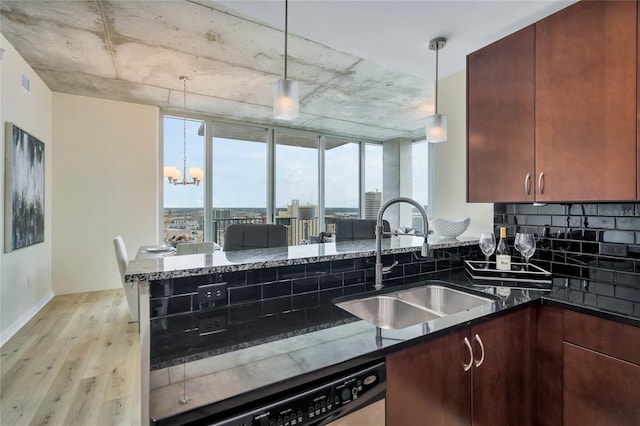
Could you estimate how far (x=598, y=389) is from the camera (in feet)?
3.95

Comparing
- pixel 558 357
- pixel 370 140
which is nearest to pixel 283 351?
pixel 558 357

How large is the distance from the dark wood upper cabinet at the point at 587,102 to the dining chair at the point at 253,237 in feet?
5.78

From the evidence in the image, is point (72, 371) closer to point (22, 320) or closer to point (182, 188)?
point (22, 320)

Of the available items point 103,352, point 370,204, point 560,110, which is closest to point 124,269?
point 103,352

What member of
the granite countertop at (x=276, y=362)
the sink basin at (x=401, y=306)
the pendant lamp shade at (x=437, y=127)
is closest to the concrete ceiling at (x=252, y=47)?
the pendant lamp shade at (x=437, y=127)

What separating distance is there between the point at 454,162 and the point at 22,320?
4.52 metres

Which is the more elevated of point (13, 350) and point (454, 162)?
point (454, 162)

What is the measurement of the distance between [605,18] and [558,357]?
151 centimetres

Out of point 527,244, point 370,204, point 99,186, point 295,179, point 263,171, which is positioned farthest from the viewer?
point 370,204

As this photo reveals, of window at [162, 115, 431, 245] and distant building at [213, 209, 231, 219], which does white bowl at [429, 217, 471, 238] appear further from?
distant building at [213, 209, 231, 219]

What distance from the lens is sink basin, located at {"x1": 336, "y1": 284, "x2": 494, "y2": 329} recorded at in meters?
1.40

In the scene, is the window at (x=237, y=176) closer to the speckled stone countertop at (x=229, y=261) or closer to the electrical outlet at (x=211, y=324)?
the speckled stone countertop at (x=229, y=261)

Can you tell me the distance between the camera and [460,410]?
3.61 feet

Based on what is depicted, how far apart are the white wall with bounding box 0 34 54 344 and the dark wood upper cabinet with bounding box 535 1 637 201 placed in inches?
167
